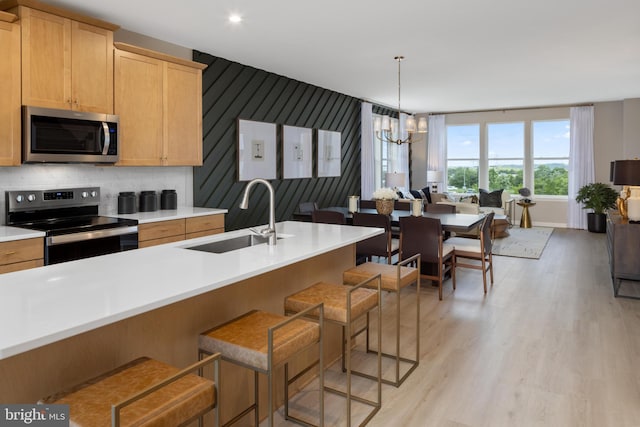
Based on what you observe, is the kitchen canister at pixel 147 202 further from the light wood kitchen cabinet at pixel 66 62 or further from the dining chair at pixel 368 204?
the dining chair at pixel 368 204

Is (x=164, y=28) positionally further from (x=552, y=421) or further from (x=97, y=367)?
(x=552, y=421)

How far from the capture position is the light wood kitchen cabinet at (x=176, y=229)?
12.8ft

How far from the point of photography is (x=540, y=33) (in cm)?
455

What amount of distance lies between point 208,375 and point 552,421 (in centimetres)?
181

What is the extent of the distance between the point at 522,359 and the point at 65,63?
159 inches

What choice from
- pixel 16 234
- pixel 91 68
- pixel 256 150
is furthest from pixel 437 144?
pixel 16 234

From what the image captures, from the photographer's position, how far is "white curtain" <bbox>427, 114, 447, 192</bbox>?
11039 millimetres

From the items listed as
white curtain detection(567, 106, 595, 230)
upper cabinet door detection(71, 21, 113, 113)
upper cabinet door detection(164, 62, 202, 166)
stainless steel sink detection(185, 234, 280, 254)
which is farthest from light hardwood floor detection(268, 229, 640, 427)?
white curtain detection(567, 106, 595, 230)

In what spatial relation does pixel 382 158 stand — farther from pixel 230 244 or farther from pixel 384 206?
pixel 230 244

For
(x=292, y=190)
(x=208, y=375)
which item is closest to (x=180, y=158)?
(x=292, y=190)

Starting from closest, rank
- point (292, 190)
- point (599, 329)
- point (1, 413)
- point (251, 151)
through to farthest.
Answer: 1. point (1, 413)
2. point (599, 329)
3. point (251, 151)
4. point (292, 190)

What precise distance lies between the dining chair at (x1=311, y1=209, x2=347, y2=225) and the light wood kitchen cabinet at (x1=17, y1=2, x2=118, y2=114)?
2290 mm

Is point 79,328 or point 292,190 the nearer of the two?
point 79,328

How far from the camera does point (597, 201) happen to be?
352 inches
